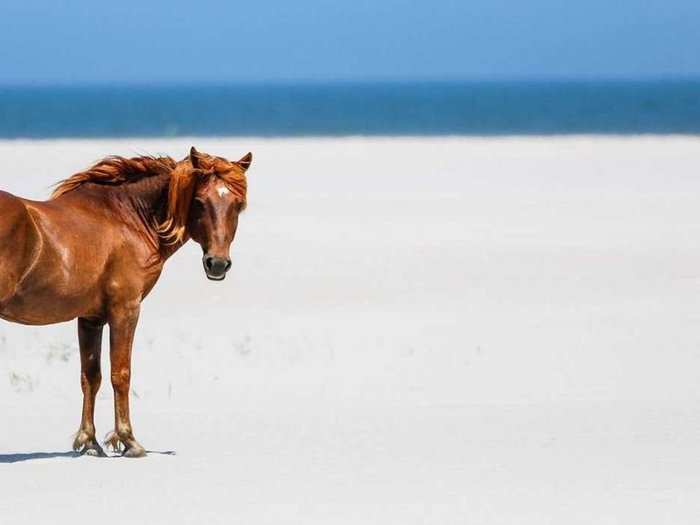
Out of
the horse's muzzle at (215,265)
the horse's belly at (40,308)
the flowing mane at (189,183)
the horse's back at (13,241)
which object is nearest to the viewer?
the horse's back at (13,241)

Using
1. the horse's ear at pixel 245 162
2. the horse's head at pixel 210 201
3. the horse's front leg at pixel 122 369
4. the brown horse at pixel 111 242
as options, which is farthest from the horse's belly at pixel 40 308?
the horse's ear at pixel 245 162

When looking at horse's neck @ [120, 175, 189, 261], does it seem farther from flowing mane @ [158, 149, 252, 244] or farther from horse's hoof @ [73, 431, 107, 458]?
horse's hoof @ [73, 431, 107, 458]

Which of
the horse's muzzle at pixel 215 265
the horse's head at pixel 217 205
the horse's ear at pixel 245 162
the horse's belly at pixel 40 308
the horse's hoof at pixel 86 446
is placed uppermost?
the horse's ear at pixel 245 162

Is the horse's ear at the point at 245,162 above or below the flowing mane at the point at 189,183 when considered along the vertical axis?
above

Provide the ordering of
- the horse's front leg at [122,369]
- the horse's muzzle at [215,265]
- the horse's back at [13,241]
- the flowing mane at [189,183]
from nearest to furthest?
the horse's back at [13,241] < the horse's muzzle at [215,265] < the flowing mane at [189,183] < the horse's front leg at [122,369]

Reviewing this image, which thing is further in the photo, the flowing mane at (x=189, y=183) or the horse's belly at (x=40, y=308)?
the flowing mane at (x=189, y=183)

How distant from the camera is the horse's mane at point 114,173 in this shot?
7074 millimetres

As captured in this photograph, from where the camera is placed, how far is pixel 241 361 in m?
10.1

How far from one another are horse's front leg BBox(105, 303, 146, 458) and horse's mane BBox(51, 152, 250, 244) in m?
0.42

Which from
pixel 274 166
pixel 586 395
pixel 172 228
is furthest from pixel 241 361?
pixel 274 166

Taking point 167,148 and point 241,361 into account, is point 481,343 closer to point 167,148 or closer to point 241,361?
point 241,361

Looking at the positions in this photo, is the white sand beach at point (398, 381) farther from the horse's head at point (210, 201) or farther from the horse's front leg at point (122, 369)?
the horse's head at point (210, 201)

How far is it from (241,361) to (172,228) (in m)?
3.25

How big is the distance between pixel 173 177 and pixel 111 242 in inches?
16.1
